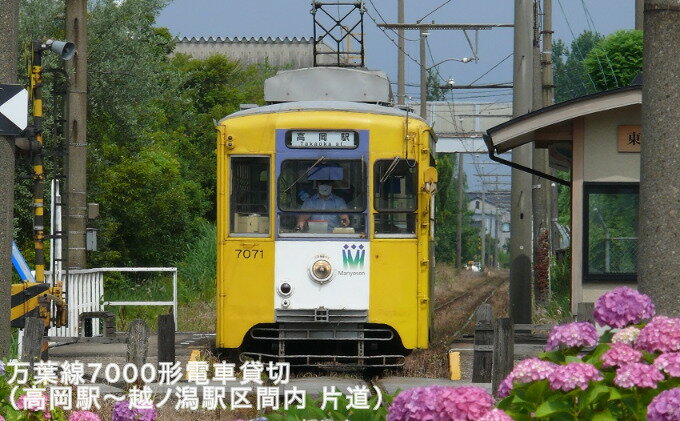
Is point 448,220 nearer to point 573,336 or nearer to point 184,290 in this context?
point 184,290

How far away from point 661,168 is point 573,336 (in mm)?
1503

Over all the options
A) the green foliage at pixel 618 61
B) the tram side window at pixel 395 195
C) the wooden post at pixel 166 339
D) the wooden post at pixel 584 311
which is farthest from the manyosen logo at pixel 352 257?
the green foliage at pixel 618 61

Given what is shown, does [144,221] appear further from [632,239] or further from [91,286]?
[632,239]

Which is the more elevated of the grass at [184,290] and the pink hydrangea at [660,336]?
the pink hydrangea at [660,336]

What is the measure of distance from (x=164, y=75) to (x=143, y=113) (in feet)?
4.38

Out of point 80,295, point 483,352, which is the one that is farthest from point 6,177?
point 80,295

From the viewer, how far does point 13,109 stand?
9148mm

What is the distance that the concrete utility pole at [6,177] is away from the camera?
9016mm

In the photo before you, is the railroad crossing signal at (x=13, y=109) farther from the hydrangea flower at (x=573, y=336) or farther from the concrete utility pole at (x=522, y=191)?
the concrete utility pole at (x=522, y=191)

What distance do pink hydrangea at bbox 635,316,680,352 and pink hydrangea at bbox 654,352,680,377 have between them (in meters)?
0.20

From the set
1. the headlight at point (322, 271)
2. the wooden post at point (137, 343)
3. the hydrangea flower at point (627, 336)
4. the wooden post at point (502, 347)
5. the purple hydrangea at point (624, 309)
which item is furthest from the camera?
the headlight at point (322, 271)

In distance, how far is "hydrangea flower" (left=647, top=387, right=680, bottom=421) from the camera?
12.9ft

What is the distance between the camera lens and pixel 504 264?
428ft

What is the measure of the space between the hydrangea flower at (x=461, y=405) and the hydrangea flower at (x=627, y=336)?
1115 millimetres
